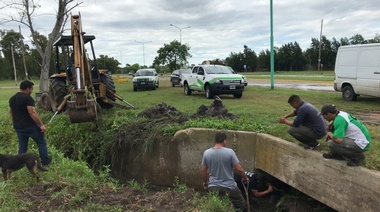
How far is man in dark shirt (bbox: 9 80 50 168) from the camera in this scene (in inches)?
268

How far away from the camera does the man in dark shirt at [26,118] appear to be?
6.80 metres

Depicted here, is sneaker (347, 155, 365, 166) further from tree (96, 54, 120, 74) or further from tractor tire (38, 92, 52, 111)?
tree (96, 54, 120, 74)

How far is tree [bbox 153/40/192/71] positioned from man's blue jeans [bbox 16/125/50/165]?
186 feet

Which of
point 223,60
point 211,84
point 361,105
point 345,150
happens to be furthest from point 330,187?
point 223,60

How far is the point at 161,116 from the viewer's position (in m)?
9.72

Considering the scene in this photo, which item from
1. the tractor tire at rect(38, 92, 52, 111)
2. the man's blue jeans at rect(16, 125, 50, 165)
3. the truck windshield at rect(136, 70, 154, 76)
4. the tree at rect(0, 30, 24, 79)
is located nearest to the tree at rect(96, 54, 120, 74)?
the tree at rect(0, 30, 24, 79)

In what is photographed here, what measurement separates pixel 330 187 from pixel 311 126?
113 centimetres

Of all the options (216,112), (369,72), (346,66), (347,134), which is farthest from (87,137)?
(346,66)

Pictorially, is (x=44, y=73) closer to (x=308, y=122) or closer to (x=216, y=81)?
(x=216, y=81)

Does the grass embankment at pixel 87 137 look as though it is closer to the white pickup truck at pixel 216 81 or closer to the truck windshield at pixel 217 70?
the white pickup truck at pixel 216 81

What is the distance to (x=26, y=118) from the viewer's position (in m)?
6.96

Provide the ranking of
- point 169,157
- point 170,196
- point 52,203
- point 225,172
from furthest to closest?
1. point 169,157
2. point 225,172
3. point 170,196
4. point 52,203

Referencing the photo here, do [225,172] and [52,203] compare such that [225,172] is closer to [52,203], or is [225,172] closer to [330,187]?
[330,187]

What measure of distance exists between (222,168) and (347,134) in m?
2.07
